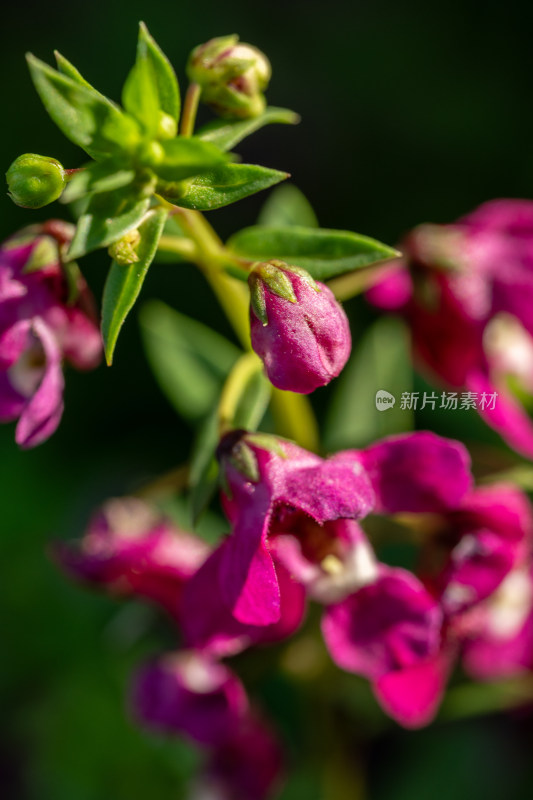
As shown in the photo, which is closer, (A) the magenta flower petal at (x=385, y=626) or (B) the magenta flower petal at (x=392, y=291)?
(A) the magenta flower petal at (x=385, y=626)

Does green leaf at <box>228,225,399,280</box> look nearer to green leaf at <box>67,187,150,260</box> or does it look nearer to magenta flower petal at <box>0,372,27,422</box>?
green leaf at <box>67,187,150,260</box>

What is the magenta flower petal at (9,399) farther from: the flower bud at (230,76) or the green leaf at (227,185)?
the flower bud at (230,76)

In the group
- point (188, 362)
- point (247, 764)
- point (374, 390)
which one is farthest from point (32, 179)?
point (247, 764)

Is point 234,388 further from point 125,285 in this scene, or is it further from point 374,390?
point 374,390

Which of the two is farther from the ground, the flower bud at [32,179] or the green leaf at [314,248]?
the flower bud at [32,179]

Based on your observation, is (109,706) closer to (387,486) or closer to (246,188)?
(387,486)

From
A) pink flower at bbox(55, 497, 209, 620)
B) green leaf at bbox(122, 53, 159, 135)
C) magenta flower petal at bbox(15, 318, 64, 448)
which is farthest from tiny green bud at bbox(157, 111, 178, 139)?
pink flower at bbox(55, 497, 209, 620)

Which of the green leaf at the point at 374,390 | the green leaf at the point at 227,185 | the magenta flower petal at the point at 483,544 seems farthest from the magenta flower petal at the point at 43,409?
the green leaf at the point at 374,390
